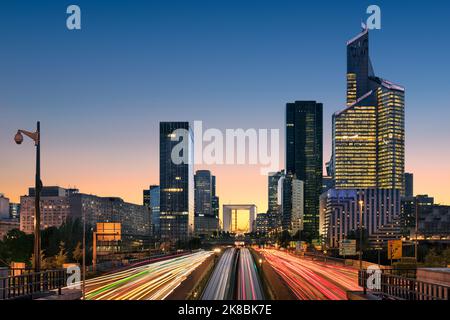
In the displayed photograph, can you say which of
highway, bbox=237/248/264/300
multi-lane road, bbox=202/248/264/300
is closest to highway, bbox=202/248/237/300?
multi-lane road, bbox=202/248/264/300

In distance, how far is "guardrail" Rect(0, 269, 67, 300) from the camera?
22234 millimetres

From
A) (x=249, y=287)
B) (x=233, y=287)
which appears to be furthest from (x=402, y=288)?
(x=233, y=287)

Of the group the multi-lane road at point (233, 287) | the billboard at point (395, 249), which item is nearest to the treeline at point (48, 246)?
the multi-lane road at point (233, 287)

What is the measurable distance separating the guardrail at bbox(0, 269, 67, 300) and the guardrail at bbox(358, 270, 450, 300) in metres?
14.8

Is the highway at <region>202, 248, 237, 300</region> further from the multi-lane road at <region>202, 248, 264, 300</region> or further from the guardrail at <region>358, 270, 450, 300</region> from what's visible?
the guardrail at <region>358, 270, 450, 300</region>

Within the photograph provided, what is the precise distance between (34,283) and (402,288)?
15.9m

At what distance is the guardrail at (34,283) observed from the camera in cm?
2223

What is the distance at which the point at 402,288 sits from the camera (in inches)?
944

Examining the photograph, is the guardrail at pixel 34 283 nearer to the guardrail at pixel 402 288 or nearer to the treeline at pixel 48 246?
the guardrail at pixel 402 288
